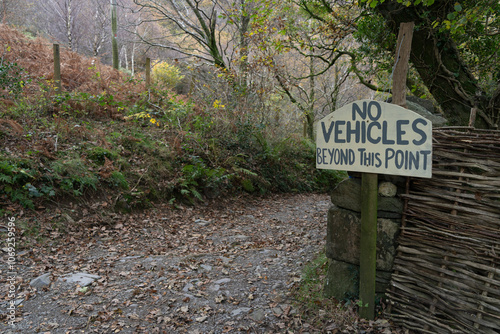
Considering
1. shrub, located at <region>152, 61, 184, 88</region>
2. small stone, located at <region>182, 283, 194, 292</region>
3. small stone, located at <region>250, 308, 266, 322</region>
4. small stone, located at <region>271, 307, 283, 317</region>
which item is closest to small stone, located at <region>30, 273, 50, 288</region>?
small stone, located at <region>182, 283, 194, 292</region>

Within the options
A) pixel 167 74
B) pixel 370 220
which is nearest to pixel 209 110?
pixel 370 220

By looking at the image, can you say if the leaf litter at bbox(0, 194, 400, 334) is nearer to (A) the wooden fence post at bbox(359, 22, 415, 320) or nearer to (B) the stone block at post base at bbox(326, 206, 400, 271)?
(A) the wooden fence post at bbox(359, 22, 415, 320)

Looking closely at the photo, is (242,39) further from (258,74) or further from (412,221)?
(412,221)

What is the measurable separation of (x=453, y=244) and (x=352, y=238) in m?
0.88

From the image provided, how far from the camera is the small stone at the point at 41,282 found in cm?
373

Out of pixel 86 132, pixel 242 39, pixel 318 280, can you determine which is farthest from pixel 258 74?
pixel 318 280

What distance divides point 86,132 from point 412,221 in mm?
6695

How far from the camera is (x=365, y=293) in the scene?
306 centimetres

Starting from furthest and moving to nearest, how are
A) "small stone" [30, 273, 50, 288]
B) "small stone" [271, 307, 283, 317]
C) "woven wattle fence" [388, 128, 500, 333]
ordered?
1. "small stone" [30, 273, 50, 288]
2. "small stone" [271, 307, 283, 317]
3. "woven wattle fence" [388, 128, 500, 333]

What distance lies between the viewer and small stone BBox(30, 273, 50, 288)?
3.73 m

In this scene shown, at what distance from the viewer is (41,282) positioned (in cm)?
377

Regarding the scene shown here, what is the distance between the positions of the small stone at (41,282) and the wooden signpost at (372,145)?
11.5 feet

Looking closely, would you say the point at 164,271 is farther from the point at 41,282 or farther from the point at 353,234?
the point at 353,234

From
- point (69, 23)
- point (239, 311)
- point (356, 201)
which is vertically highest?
point (69, 23)
